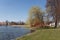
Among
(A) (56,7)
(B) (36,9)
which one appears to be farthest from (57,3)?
(B) (36,9)

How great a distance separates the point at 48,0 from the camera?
41969 mm

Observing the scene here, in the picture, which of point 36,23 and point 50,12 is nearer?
point 50,12

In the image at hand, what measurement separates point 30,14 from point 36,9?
258 cm

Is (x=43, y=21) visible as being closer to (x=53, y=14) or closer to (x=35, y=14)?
(x=35, y=14)

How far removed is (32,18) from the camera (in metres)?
51.3

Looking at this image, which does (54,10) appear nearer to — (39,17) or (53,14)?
(53,14)

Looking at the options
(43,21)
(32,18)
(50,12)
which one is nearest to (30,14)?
(32,18)

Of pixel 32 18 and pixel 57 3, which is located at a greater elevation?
pixel 57 3

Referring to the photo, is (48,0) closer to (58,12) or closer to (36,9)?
(58,12)

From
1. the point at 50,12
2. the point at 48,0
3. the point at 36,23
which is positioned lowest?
the point at 36,23

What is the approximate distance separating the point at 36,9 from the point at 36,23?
4.57 metres

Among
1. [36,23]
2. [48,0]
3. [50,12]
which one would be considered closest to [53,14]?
[50,12]

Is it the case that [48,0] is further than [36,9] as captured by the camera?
No

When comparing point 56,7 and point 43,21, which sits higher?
point 56,7
